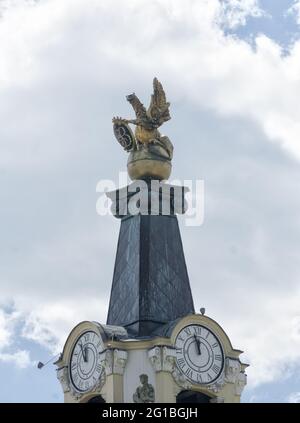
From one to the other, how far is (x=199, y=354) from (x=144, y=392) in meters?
2.61

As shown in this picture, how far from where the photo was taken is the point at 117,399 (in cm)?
5253

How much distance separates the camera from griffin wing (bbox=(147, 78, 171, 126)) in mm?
58281

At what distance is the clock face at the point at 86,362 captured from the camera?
177 ft

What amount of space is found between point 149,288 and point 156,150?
571 centimetres

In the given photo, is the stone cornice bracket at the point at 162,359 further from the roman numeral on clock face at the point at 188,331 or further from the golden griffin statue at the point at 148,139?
the golden griffin statue at the point at 148,139

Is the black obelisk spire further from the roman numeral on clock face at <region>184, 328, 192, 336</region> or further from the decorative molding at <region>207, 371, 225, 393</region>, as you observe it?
the decorative molding at <region>207, 371, 225, 393</region>

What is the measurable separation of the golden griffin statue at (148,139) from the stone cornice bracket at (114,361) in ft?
25.9

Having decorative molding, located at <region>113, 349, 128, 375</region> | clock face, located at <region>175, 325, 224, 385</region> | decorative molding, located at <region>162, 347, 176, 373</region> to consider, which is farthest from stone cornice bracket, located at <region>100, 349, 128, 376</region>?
clock face, located at <region>175, 325, 224, 385</region>

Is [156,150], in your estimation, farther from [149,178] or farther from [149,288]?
[149,288]

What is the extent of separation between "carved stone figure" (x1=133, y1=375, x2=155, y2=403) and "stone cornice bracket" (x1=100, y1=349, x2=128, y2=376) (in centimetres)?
81

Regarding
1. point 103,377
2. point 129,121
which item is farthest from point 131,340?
point 129,121

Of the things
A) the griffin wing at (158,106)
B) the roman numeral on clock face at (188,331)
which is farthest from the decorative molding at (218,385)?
the griffin wing at (158,106)

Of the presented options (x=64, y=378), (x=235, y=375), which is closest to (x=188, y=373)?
(x=235, y=375)

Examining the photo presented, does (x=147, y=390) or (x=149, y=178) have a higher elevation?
(x=149, y=178)
